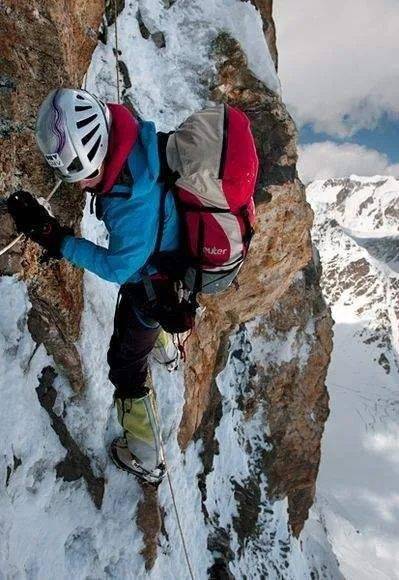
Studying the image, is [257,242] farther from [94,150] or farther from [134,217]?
[94,150]

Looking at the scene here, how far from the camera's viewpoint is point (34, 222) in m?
4.34

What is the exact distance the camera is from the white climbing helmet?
371cm

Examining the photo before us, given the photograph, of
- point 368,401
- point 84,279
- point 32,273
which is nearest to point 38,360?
point 32,273

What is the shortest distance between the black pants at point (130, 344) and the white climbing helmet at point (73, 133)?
178 centimetres

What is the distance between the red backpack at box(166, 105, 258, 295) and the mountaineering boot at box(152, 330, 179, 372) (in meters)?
3.48

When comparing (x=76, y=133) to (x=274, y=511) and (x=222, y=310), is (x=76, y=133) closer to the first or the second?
(x=222, y=310)

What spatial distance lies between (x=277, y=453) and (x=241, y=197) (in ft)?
53.3

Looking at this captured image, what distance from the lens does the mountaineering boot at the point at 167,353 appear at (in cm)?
810

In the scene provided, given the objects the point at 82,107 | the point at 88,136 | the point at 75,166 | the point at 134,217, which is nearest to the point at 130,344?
the point at 134,217

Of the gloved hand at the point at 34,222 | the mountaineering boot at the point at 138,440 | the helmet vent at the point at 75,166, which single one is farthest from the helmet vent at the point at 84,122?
the mountaineering boot at the point at 138,440

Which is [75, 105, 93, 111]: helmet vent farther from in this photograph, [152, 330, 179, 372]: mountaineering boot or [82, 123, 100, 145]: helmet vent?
[152, 330, 179, 372]: mountaineering boot

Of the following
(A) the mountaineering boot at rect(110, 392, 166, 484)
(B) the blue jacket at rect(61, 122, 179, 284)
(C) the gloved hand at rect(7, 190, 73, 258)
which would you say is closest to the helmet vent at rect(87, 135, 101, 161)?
(B) the blue jacket at rect(61, 122, 179, 284)

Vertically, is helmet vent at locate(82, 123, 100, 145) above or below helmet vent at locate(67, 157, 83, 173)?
above

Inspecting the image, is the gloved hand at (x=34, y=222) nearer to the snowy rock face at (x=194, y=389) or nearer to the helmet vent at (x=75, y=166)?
the snowy rock face at (x=194, y=389)
